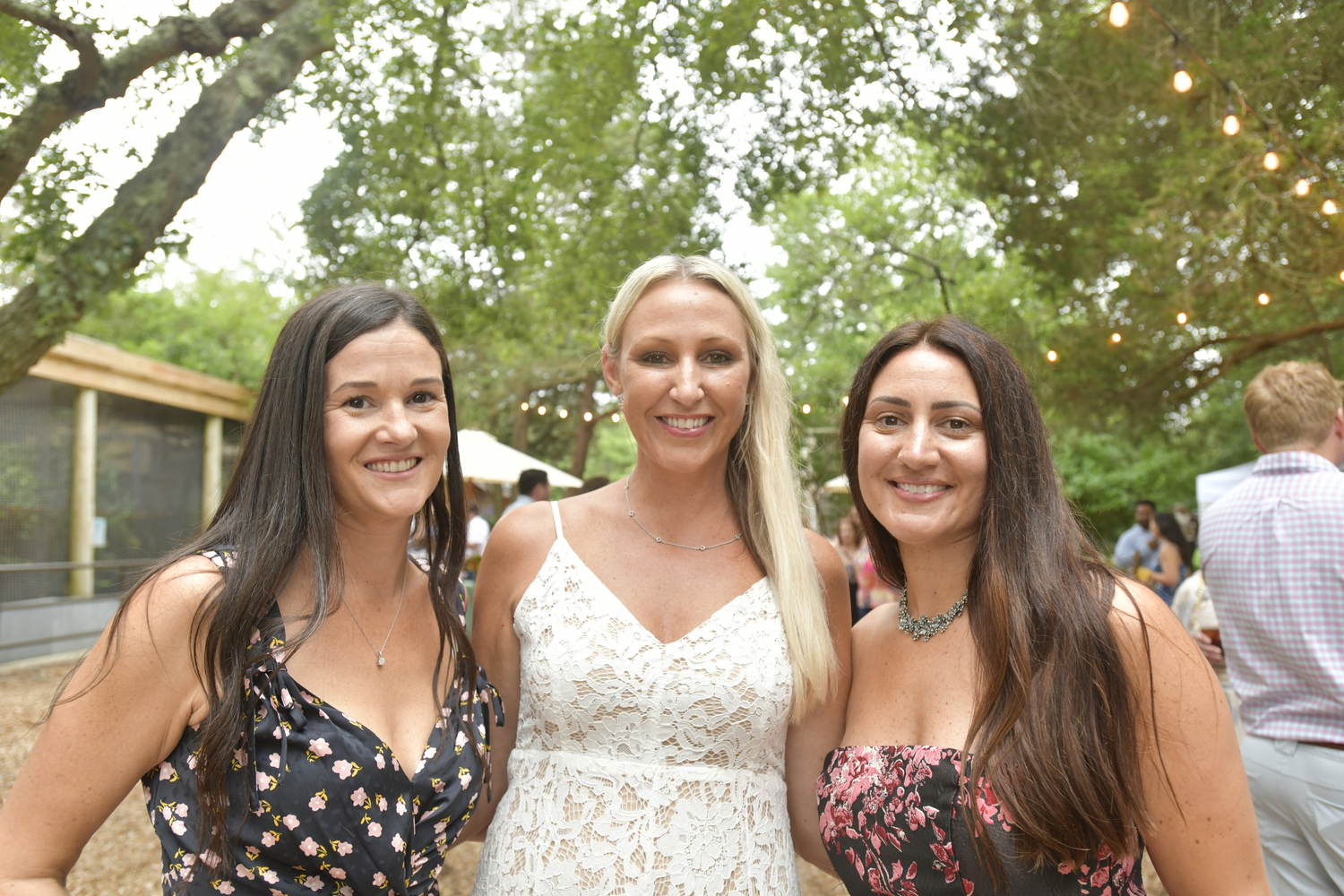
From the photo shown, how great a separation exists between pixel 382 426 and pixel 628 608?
32.0 inches

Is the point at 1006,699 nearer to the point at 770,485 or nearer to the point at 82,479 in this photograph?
the point at 770,485

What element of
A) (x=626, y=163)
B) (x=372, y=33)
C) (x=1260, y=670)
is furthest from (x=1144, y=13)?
(x=1260, y=670)

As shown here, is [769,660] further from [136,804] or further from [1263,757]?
[136,804]

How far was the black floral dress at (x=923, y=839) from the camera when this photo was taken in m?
1.84

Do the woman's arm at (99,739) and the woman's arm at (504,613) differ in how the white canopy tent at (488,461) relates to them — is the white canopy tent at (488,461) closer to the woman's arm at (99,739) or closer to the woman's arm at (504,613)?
the woman's arm at (504,613)

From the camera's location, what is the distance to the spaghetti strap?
2.59m

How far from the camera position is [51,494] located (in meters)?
11.5

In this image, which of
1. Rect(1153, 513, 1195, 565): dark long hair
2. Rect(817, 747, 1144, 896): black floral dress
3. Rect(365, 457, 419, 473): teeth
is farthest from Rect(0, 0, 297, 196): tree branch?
Rect(1153, 513, 1195, 565): dark long hair

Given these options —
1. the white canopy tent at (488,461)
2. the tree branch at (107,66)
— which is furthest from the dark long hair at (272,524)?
the white canopy tent at (488,461)

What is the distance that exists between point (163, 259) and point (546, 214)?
15.7 feet

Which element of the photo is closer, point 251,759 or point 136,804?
point 251,759

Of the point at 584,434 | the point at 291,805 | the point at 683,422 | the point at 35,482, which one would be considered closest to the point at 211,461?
the point at 35,482

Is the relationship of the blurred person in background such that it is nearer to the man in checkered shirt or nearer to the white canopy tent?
the man in checkered shirt

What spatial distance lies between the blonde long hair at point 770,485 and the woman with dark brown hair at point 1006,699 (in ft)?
0.62
